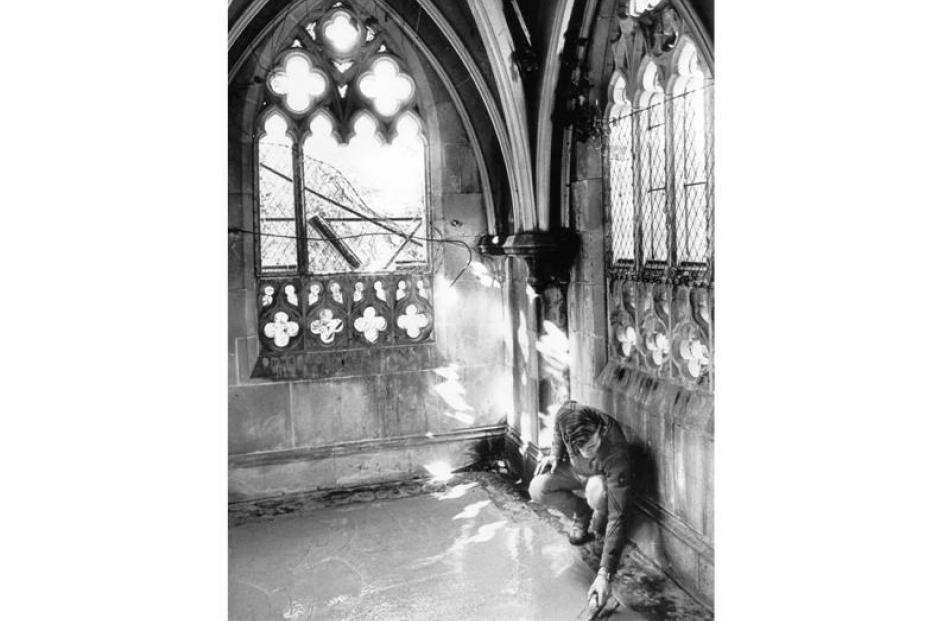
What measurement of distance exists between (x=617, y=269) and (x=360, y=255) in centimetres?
232

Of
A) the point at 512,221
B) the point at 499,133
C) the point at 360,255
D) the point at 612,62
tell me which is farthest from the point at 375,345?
the point at 612,62

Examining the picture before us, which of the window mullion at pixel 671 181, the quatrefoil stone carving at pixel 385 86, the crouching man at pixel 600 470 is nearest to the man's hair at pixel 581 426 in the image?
the crouching man at pixel 600 470

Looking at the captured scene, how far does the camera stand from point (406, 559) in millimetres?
4613

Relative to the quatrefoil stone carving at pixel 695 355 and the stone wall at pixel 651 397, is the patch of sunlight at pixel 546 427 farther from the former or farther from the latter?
the quatrefoil stone carving at pixel 695 355

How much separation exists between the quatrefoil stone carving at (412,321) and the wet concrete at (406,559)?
4.33 ft

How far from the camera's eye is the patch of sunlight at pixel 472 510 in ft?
17.5

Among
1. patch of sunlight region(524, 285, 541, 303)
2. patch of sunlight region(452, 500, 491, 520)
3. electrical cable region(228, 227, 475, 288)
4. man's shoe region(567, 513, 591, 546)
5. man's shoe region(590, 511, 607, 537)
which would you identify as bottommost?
patch of sunlight region(452, 500, 491, 520)

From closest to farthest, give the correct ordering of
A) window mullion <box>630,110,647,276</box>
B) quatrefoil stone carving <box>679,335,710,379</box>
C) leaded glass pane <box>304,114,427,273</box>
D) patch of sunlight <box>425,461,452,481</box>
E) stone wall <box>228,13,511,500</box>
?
quatrefoil stone carving <box>679,335,710,379</box>
window mullion <box>630,110,647,276</box>
stone wall <box>228,13,511,500</box>
leaded glass pane <box>304,114,427,273</box>
patch of sunlight <box>425,461,452,481</box>

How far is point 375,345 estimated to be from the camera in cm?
623

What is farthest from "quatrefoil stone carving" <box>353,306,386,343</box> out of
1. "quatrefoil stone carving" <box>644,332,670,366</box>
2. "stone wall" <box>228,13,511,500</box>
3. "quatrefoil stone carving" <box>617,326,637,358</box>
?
"quatrefoil stone carving" <box>644,332,670,366</box>

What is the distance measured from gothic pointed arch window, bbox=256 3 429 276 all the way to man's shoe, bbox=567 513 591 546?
2581mm

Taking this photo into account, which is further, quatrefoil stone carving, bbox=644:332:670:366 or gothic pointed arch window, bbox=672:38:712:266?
quatrefoil stone carving, bbox=644:332:670:366

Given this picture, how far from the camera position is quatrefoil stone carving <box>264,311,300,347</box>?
597 cm

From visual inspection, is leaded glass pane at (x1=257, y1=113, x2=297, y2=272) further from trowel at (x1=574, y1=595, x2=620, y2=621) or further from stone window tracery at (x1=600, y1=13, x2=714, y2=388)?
trowel at (x1=574, y1=595, x2=620, y2=621)
